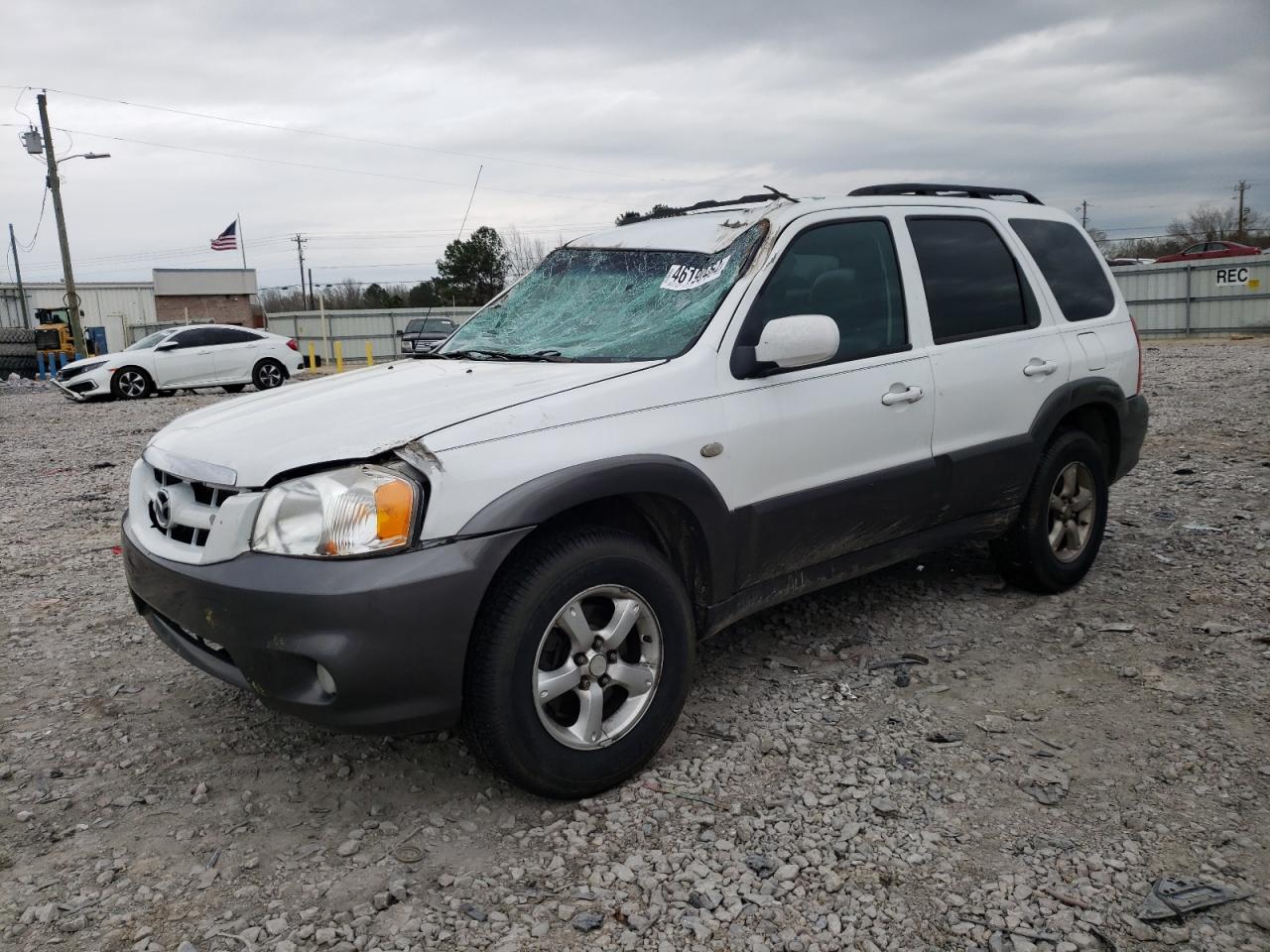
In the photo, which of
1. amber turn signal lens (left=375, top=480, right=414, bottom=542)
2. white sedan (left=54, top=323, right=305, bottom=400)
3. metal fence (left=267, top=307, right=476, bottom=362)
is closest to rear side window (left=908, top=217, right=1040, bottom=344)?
amber turn signal lens (left=375, top=480, right=414, bottom=542)

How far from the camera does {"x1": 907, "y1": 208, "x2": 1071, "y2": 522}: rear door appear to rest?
12.9 ft

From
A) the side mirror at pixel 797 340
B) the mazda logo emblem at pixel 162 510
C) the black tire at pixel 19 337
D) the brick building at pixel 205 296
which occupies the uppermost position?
the brick building at pixel 205 296

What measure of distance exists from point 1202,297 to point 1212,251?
20.0 ft

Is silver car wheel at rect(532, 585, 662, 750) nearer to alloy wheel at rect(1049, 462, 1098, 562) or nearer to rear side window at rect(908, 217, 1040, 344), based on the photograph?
rear side window at rect(908, 217, 1040, 344)

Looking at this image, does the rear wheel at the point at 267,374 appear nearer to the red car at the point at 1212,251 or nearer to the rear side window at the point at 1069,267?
the rear side window at the point at 1069,267

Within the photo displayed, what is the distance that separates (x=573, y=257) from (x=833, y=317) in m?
1.22

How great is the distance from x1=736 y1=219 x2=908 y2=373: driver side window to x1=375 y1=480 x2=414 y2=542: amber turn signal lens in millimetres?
1304

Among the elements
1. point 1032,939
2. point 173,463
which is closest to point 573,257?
point 173,463

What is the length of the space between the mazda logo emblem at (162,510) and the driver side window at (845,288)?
1877 millimetres

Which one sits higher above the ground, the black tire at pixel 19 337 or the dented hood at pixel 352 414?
the black tire at pixel 19 337

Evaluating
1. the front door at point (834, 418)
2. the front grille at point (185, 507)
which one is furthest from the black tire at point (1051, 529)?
the front grille at point (185, 507)

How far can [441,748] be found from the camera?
331 cm

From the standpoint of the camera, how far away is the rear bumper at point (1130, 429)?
15.6 feet

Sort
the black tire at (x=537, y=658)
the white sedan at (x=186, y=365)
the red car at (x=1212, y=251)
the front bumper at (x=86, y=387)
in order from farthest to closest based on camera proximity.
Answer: the red car at (x=1212, y=251) → the white sedan at (x=186, y=365) → the front bumper at (x=86, y=387) → the black tire at (x=537, y=658)
